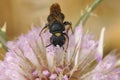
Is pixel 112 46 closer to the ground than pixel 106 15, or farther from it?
closer to the ground

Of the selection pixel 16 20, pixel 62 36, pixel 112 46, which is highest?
pixel 16 20

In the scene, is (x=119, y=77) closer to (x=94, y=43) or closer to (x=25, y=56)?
(x=94, y=43)

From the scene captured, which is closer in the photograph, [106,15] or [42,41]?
[42,41]

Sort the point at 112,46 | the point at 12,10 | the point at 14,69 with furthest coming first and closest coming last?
the point at 12,10 < the point at 112,46 < the point at 14,69

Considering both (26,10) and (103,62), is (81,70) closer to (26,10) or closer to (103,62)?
(103,62)

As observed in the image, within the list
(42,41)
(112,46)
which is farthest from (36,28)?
(112,46)

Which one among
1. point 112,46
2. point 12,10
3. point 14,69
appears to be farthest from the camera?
point 12,10

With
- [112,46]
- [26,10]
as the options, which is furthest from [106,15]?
[26,10]
